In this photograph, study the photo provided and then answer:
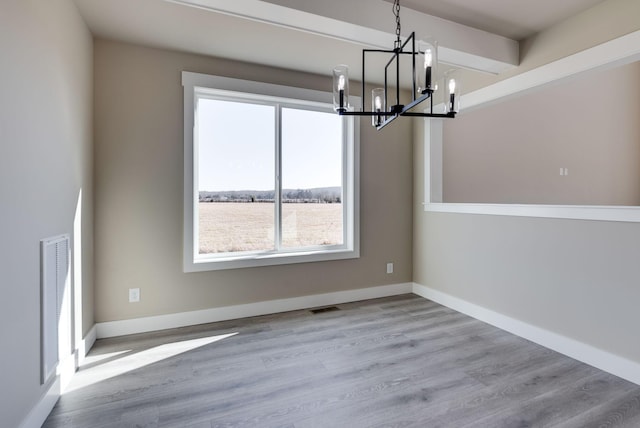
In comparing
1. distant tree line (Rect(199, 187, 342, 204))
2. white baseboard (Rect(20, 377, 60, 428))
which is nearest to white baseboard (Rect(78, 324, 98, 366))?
white baseboard (Rect(20, 377, 60, 428))

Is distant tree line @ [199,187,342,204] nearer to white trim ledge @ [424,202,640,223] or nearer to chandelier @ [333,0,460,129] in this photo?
white trim ledge @ [424,202,640,223]

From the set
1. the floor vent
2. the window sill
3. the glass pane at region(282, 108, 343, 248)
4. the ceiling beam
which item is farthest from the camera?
the glass pane at region(282, 108, 343, 248)

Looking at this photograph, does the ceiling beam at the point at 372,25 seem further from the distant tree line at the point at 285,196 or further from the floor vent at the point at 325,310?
the floor vent at the point at 325,310

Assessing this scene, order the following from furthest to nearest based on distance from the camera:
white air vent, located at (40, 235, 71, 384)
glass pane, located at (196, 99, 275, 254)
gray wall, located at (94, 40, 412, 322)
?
1. glass pane, located at (196, 99, 275, 254)
2. gray wall, located at (94, 40, 412, 322)
3. white air vent, located at (40, 235, 71, 384)

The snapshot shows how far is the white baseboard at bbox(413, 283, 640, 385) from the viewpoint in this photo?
2.13 metres

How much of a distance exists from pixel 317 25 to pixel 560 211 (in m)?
2.30

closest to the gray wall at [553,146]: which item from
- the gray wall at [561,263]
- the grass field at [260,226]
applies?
the gray wall at [561,263]

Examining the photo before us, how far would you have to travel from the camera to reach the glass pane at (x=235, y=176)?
10.4 feet

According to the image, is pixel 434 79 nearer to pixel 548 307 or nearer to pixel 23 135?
pixel 23 135

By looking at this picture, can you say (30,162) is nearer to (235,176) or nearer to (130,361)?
(130,361)

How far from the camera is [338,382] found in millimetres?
2078

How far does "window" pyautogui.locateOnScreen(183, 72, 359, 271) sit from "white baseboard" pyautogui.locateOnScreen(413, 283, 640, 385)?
50.9 inches

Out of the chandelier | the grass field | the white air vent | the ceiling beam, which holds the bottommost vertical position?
the white air vent

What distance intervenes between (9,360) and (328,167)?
300 centimetres
